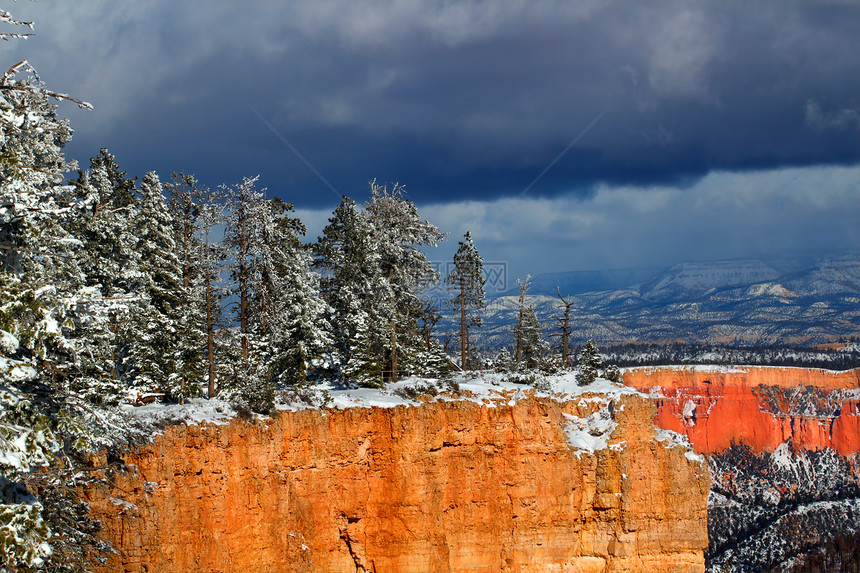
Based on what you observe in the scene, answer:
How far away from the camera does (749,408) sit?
180250mm

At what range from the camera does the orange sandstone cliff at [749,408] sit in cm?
17650

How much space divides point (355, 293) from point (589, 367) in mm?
16634

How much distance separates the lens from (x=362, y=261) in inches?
1735

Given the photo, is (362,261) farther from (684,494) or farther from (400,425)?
(684,494)

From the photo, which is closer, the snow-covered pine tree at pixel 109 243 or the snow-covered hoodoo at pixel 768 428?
the snow-covered pine tree at pixel 109 243

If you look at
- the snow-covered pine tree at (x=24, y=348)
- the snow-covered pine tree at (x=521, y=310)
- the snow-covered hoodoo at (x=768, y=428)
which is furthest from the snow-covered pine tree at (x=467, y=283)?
the snow-covered hoodoo at (x=768, y=428)

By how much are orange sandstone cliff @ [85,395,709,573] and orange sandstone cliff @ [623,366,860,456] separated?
148m

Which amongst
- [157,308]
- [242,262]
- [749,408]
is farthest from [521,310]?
[749,408]

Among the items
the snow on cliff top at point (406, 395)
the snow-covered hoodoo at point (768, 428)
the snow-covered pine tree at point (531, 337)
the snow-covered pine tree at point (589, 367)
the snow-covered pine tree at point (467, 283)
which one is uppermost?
the snow-covered pine tree at point (467, 283)

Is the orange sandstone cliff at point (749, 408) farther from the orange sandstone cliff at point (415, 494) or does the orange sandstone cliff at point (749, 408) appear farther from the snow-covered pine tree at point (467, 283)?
the orange sandstone cliff at point (415, 494)

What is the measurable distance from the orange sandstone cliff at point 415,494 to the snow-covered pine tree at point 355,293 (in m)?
7.03

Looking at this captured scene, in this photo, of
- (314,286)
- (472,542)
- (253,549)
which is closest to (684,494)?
(472,542)

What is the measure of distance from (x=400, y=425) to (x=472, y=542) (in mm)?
7115

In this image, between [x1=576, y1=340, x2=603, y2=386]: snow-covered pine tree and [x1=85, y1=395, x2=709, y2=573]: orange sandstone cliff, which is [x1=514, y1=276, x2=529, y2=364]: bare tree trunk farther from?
[x1=85, y1=395, x2=709, y2=573]: orange sandstone cliff
